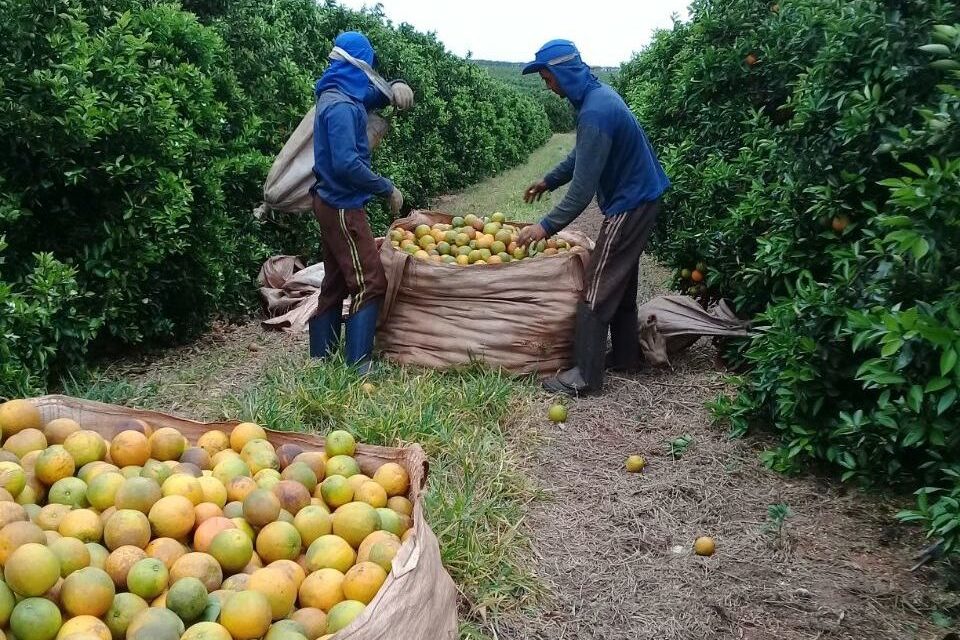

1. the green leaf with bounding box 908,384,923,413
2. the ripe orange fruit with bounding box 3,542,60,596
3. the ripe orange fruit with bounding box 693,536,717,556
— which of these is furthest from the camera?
the ripe orange fruit with bounding box 693,536,717,556

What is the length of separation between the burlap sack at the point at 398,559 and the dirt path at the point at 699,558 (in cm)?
67

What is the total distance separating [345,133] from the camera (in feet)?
14.9

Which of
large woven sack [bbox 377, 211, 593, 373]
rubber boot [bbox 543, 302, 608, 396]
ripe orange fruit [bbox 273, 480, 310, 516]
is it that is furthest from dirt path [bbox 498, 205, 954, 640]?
ripe orange fruit [bbox 273, 480, 310, 516]

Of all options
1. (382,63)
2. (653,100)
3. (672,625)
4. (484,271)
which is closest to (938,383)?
(672,625)

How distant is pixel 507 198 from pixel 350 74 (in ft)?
29.9

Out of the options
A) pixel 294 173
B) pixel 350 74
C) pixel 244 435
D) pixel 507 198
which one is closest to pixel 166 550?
pixel 244 435

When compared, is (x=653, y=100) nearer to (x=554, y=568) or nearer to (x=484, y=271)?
(x=484, y=271)

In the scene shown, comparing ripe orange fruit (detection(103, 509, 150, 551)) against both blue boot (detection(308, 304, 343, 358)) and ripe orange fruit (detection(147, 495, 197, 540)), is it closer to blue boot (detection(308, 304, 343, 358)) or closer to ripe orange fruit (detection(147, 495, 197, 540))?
ripe orange fruit (detection(147, 495, 197, 540))

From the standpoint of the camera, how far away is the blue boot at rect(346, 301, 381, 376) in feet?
16.0

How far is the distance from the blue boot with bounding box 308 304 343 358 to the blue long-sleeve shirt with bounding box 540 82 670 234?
5.27 ft

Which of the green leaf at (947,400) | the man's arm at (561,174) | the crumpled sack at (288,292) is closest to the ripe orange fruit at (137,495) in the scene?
the green leaf at (947,400)

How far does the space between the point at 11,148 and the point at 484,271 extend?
9.52 feet

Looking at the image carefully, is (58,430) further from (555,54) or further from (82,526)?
(555,54)

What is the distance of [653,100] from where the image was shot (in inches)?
300
